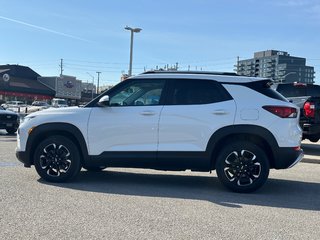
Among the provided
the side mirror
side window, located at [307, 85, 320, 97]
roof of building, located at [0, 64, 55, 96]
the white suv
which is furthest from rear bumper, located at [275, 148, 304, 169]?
roof of building, located at [0, 64, 55, 96]

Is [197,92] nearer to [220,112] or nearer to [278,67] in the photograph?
[220,112]

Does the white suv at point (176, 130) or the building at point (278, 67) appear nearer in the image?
the white suv at point (176, 130)

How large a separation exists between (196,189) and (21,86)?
7437cm

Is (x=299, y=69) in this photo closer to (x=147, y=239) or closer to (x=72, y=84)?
(x=72, y=84)

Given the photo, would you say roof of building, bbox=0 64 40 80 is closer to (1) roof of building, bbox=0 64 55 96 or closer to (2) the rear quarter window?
(1) roof of building, bbox=0 64 55 96

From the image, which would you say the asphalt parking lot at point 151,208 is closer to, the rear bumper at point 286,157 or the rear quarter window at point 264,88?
the rear bumper at point 286,157

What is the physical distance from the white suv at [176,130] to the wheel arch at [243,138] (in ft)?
0.05

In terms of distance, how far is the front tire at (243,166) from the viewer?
277 inches

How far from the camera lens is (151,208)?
596 centimetres

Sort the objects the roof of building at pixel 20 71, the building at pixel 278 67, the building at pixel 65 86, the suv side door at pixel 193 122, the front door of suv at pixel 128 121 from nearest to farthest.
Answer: the suv side door at pixel 193 122, the front door of suv at pixel 128 121, the building at pixel 278 67, the roof of building at pixel 20 71, the building at pixel 65 86

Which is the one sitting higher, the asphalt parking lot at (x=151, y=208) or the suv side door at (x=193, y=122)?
the suv side door at (x=193, y=122)

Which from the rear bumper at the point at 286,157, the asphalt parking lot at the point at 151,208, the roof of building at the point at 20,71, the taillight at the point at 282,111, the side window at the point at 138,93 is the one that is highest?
the roof of building at the point at 20,71

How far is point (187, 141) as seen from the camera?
23.5 ft

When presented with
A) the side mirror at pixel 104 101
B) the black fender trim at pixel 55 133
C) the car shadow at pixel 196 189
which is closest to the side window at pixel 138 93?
the side mirror at pixel 104 101
